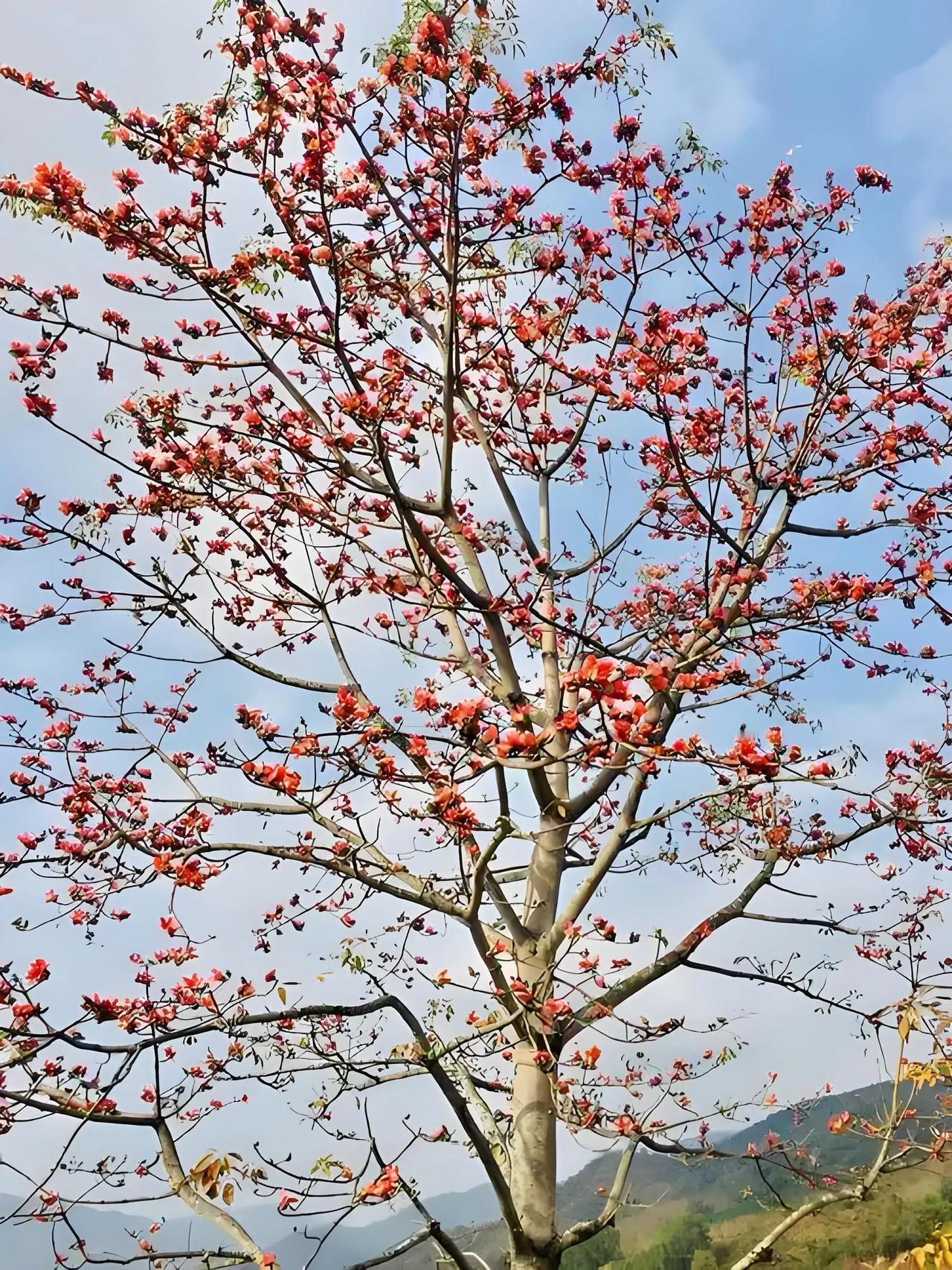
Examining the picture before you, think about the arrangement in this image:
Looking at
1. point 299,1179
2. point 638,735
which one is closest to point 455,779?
point 638,735

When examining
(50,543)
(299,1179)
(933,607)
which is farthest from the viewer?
(933,607)

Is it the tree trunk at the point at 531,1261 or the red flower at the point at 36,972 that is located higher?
the red flower at the point at 36,972

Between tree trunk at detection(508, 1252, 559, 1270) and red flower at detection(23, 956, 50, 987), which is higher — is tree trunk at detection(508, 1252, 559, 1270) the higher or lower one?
the lower one

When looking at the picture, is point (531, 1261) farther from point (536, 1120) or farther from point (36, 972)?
point (36, 972)

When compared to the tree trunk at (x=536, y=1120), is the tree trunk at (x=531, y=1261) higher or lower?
lower

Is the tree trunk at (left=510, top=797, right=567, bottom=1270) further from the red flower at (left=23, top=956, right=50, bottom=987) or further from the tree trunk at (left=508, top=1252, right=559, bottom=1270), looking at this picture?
the red flower at (left=23, top=956, right=50, bottom=987)

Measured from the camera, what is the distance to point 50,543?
552 cm

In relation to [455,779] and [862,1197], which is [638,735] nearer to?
[455,779]

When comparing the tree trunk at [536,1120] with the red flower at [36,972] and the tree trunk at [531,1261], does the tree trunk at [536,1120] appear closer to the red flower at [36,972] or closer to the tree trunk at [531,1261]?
the tree trunk at [531,1261]

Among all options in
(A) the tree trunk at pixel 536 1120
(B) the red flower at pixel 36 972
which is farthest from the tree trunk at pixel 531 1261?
(B) the red flower at pixel 36 972

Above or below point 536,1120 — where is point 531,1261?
below

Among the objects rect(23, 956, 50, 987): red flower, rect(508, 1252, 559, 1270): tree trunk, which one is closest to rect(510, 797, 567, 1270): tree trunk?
rect(508, 1252, 559, 1270): tree trunk

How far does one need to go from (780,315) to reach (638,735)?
12.5 ft

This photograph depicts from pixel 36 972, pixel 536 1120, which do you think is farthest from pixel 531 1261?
pixel 36 972
